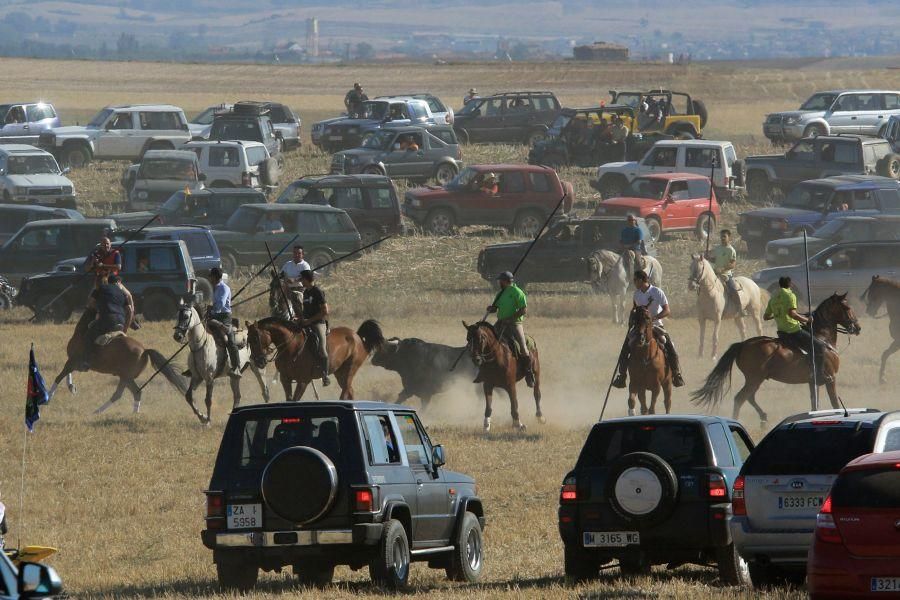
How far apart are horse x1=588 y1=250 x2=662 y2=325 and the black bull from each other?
8.63m

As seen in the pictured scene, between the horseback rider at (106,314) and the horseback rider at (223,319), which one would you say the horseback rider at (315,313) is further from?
the horseback rider at (106,314)

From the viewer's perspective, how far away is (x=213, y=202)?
38.5 metres

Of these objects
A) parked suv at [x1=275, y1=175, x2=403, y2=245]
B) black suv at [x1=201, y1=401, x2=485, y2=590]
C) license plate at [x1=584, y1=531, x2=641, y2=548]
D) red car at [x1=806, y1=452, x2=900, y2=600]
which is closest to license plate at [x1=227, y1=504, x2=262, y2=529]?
black suv at [x1=201, y1=401, x2=485, y2=590]

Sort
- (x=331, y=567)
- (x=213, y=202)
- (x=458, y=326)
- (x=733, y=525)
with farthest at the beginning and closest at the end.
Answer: (x=213, y=202) < (x=458, y=326) < (x=331, y=567) < (x=733, y=525)

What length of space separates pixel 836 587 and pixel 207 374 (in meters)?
14.8

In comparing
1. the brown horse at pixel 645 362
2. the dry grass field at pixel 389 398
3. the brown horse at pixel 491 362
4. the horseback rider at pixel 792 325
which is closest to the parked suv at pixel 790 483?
the dry grass field at pixel 389 398

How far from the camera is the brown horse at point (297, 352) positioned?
2186 cm

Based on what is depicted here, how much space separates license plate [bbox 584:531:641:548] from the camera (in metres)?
11.9

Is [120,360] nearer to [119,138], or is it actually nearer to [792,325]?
[792,325]

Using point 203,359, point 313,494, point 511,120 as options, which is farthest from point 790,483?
point 511,120

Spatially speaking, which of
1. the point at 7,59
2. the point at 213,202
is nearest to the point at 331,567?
the point at 213,202

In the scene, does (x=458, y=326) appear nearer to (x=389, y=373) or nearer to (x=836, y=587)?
(x=389, y=373)

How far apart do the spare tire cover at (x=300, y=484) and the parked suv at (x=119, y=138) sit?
38652 mm

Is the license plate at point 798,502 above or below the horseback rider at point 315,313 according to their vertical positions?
above
